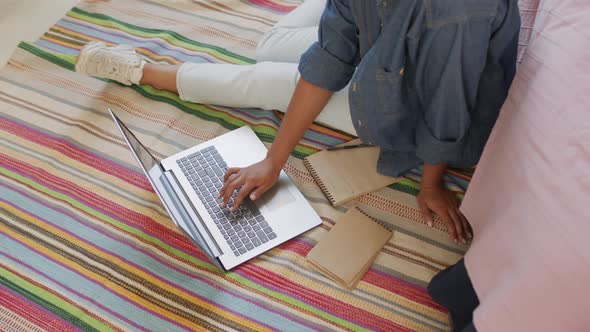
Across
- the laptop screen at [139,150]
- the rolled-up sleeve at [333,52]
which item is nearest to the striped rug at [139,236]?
the laptop screen at [139,150]

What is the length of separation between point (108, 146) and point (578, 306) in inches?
40.3

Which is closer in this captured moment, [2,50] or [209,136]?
[209,136]

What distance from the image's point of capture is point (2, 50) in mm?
1471

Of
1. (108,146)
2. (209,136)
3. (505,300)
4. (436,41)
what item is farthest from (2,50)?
(505,300)

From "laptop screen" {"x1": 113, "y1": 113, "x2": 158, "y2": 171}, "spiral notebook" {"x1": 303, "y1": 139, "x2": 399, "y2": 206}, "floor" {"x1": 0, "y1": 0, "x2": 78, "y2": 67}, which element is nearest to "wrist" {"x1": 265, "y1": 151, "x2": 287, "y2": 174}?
"spiral notebook" {"x1": 303, "y1": 139, "x2": 399, "y2": 206}

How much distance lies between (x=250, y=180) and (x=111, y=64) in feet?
1.90

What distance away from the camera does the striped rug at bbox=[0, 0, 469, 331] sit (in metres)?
0.92

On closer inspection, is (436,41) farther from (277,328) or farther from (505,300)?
(277,328)

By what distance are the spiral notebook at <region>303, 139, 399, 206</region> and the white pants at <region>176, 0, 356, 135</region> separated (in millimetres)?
70

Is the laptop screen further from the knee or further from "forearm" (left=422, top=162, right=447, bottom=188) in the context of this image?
"forearm" (left=422, top=162, right=447, bottom=188)

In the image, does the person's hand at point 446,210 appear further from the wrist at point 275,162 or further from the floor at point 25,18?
the floor at point 25,18

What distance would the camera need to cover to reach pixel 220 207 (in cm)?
101

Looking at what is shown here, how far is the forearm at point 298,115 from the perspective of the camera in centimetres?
95

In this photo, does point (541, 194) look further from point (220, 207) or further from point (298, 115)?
point (220, 207)
